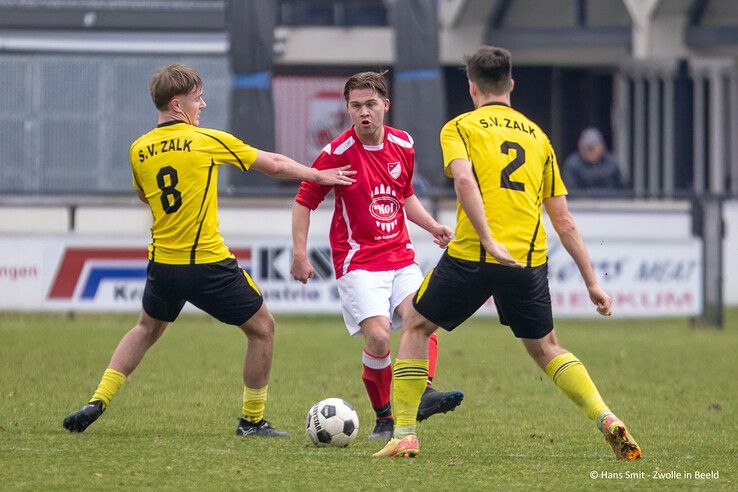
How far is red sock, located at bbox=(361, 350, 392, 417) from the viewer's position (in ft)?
26.8

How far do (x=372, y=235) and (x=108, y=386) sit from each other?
66.2 inches

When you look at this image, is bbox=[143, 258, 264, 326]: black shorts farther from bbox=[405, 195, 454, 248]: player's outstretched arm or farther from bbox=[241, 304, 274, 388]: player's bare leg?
Result: bbox=[405, 195, 454, 248]: player's outstretched arm

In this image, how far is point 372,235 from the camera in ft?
26.9

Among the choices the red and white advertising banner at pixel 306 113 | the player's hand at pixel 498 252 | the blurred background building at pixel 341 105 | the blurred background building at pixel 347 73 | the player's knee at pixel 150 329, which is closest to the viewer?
the player's hand at pixel 498 252

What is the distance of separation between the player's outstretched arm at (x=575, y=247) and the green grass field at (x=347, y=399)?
0.80 m

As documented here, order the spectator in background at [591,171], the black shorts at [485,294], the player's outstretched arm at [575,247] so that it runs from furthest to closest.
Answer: the spectator in background at [591,171] → the player's outstretched arm at [575,247] → the black shorts at [485,294]

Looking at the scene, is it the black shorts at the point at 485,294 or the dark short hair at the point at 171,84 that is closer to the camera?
the black shorts at the point at 485,294

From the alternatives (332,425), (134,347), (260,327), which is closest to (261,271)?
(134,347)

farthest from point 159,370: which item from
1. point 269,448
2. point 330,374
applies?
point 269,448

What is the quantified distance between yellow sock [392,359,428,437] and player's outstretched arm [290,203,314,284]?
1001 mm

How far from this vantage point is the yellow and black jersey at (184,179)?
7.84 m

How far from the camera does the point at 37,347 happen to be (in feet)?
43.2

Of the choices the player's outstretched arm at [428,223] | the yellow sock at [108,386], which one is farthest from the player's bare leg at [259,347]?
the player's outstretched arm at [428,223]

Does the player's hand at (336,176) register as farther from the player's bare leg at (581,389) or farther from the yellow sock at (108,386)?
the yellow sock at (108,386)
